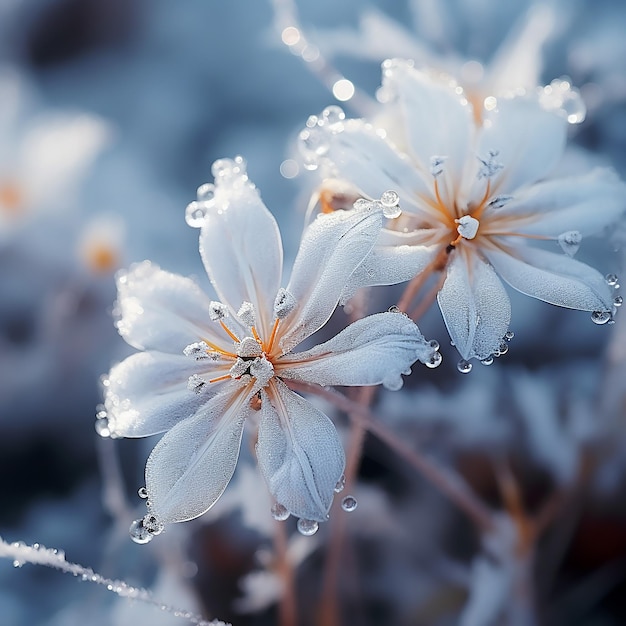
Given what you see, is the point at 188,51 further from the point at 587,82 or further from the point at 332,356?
the point at 332,356

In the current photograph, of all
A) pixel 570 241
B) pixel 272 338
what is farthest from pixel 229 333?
pixel 570 241

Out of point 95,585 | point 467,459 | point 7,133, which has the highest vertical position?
Result: point 7,133

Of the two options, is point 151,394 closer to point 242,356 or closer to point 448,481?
point 242,356

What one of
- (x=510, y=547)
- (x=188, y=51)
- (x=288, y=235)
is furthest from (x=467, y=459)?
(x=188, y=51)

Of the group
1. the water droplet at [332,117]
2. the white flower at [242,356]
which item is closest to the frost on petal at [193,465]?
→ the white flower at [242,356]

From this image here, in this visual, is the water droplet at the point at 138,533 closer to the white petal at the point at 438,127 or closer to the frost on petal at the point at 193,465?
the frost on petal at the point at 193,465

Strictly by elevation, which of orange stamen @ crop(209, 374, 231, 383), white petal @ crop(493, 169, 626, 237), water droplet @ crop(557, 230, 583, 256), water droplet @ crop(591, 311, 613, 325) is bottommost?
orange stamen @ crop(209, 374, 231, 383)

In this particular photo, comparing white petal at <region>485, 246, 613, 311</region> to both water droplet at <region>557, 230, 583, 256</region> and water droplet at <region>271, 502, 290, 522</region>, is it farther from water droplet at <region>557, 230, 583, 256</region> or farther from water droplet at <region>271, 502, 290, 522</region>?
water droplet at <region>271, 502, 290, 522</region>

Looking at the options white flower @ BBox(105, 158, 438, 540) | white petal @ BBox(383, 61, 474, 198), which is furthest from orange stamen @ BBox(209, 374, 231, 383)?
white petal @ BBox(383, 61, 474, 198)
